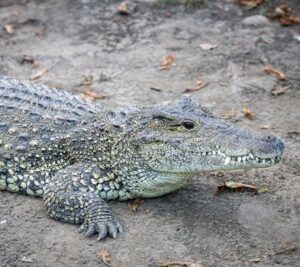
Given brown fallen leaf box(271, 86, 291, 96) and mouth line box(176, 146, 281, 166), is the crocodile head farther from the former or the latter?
brown fallen leaf box(271, 86, 291, 96)

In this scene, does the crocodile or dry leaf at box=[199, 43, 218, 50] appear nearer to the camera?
the crocodile

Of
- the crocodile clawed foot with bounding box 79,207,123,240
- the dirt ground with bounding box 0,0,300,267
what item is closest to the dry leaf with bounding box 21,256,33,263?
the dirt ground with bounding box 0,0,300,267

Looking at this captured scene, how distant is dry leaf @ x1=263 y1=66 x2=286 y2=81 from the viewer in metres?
8.48

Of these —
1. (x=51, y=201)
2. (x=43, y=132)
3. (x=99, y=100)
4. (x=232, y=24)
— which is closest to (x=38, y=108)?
(x=43, y=132)

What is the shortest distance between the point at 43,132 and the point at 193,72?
118 inches

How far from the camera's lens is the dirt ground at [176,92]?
5430 millimetres

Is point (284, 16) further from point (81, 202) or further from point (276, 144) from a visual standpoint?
point (81, 202)

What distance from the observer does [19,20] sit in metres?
10.1

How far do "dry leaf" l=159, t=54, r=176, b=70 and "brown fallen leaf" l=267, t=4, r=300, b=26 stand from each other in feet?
5.97

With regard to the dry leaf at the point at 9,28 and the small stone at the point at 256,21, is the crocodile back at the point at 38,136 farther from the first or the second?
the small stone at the point at 256,21

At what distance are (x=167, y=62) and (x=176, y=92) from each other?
79 cm

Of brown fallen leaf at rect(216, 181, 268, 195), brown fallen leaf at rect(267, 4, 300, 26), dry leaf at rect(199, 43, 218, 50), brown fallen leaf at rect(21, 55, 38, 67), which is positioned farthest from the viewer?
brown fallen leaf at rect(267, 4, 300, 26)

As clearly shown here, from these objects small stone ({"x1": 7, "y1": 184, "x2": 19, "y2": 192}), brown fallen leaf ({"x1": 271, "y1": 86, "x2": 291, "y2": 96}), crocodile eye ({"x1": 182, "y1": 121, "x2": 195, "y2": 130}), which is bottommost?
brown fallen leaf ({"x1": 271, "y1": 86, "x2": 291, "y2": 96})

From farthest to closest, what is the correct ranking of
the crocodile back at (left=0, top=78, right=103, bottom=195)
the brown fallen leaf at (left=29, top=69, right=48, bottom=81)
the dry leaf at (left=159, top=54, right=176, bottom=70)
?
the dry leaf at (left=159, top=54, right=176, bottom=70), the brown fallen leaf at (left=29, top=69, right=48, bottom=81), the crocodile back at (left=0, top=78, right=103, bottom=195)
